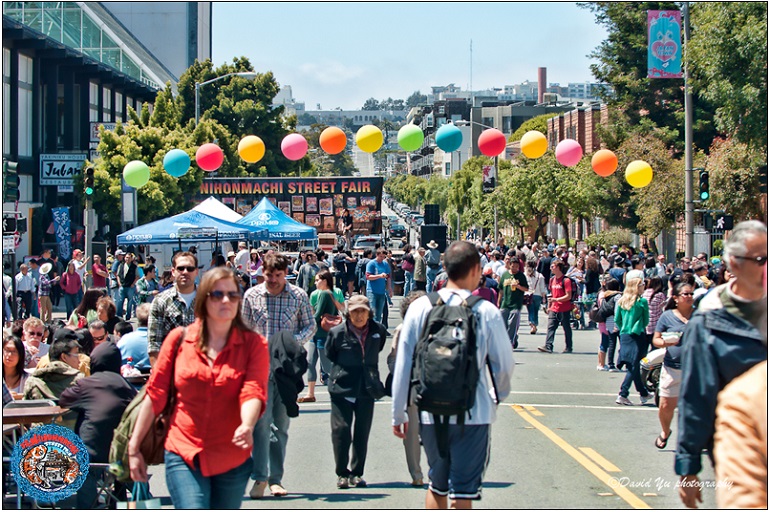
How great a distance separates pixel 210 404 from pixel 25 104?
131 ft

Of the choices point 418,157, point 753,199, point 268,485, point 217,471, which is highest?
point 418,157

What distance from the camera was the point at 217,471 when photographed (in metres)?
4.89

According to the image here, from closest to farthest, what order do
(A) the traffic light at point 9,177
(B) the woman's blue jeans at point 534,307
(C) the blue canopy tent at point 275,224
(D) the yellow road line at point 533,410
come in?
(D) the yellow road line at point 533,410 < (A) the traffic light at point 9,177 < (B) the woman's blue jeans at point 534,307 < (C) the blue canopy tent at point 275,224

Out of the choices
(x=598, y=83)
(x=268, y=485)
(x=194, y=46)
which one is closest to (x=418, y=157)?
(x=194, y=46)

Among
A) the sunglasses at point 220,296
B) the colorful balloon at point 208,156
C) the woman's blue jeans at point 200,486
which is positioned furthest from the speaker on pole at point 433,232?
the woman's blue jeans at point 200,486

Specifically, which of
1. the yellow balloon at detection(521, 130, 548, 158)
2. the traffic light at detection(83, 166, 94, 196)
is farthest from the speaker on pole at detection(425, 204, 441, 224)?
the yellow balloon at detection(521, 130, 548, 158)

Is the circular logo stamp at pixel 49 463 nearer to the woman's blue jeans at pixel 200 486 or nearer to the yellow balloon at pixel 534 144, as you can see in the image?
the woman's blue jeans at pixel 200 486

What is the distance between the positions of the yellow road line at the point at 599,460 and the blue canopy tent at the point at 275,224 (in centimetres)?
1574

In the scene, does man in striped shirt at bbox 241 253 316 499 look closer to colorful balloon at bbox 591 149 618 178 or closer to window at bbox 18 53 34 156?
colorful balloon at bbox 591 149 618 178

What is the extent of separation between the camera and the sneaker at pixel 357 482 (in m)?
8.21

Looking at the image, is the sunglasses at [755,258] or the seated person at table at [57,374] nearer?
the sunglasses at [755,258]

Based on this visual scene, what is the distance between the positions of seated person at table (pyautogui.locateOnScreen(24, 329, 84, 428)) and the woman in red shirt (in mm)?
2809

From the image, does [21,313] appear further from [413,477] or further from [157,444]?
[157,444]

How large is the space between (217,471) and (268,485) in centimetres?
349
